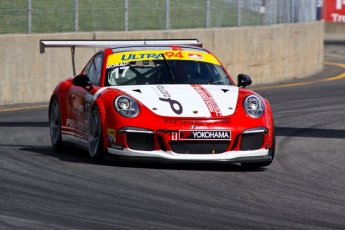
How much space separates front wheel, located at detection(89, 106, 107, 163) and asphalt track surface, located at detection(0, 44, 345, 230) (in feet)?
0.37

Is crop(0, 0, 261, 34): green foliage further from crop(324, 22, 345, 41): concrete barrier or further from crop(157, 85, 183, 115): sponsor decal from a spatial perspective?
crop(324, 22, 345, 41): concrete barrier

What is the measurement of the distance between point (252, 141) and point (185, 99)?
767 mm

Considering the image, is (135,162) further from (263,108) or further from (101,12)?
(101,12)

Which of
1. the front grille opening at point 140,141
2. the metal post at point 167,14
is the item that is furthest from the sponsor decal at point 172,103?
the metal post at point 167,14

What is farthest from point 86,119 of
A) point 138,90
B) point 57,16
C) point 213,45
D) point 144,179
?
point 213,45

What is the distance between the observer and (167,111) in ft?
31.3

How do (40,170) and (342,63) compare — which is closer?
(40,170)

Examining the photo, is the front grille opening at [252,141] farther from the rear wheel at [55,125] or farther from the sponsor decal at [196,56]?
the rear wheel at [55,125]

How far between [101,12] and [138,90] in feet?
34.3

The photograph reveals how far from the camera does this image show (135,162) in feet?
32.9

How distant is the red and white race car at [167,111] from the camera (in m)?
9.48

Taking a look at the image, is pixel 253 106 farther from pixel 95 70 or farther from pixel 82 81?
pixel 95 70

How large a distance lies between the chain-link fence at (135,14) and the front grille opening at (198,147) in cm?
969

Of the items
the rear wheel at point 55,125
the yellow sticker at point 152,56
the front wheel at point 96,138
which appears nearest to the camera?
the front wheel at point 96,138
